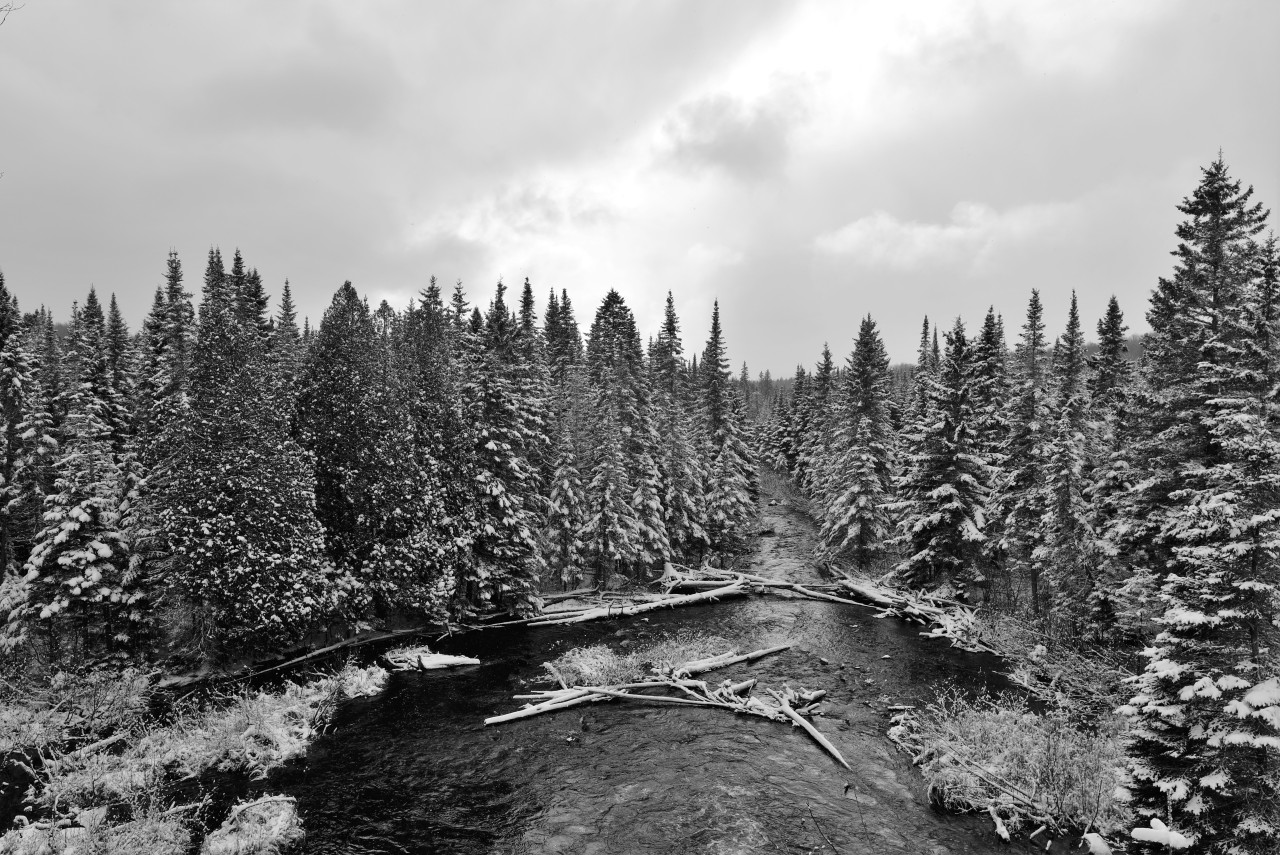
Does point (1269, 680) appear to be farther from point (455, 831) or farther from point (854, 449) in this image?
point (854, 449)

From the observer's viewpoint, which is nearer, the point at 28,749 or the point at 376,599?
the point at 28,749

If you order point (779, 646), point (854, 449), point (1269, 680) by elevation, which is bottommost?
point (779, 646)

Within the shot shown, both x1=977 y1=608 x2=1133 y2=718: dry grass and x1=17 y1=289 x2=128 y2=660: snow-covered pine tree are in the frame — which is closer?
x1=977 y1=608 x2=1133 y2=718: dry grass

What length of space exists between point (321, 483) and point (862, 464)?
3189cm

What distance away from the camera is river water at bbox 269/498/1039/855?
41.6ft

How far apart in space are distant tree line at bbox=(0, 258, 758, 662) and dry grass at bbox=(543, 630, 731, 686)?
8.38 meters

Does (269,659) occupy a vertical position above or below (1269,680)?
below

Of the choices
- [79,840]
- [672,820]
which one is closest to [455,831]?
[672,820]

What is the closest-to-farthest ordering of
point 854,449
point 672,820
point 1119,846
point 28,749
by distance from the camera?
point 1119,846, point 672,820, point 28,749, point 854,449

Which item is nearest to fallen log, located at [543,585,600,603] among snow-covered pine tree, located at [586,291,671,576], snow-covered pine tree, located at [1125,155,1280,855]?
snow-covered pine tree, located at [586,291,671,576]

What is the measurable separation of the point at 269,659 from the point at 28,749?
25.9ft

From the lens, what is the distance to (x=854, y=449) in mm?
40125

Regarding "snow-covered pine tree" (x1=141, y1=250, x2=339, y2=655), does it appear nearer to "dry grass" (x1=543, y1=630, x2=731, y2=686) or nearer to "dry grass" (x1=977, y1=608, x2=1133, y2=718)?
"dry grass" (x1=543, y1=630, x2=731, y2=686)

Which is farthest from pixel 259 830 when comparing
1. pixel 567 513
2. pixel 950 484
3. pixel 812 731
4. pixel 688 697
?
pixel 950 484
